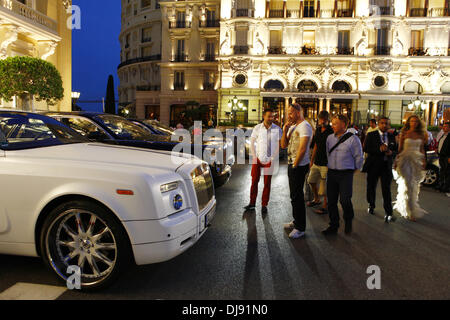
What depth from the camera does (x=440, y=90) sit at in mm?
36188

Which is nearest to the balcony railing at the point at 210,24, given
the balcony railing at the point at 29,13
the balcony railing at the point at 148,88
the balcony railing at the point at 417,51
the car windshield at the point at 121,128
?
the balcony railing at the point at 148,88

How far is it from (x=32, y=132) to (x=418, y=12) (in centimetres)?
4241

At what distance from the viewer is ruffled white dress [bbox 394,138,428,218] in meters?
6.08

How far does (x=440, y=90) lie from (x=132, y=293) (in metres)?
41.2

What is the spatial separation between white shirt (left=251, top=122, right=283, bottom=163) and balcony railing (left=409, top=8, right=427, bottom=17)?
38559 millimetres

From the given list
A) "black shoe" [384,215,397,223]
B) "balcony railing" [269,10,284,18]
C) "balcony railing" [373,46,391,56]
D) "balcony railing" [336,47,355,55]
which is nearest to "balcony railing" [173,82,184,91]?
"balcony railing" [269,10,284,18]

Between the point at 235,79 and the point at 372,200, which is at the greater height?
the point at 235,79

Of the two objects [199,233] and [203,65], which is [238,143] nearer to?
[199,233]

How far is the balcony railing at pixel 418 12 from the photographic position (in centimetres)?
3641

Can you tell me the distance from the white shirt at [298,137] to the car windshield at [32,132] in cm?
303

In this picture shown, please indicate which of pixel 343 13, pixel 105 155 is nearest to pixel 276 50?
pixel 343 13
